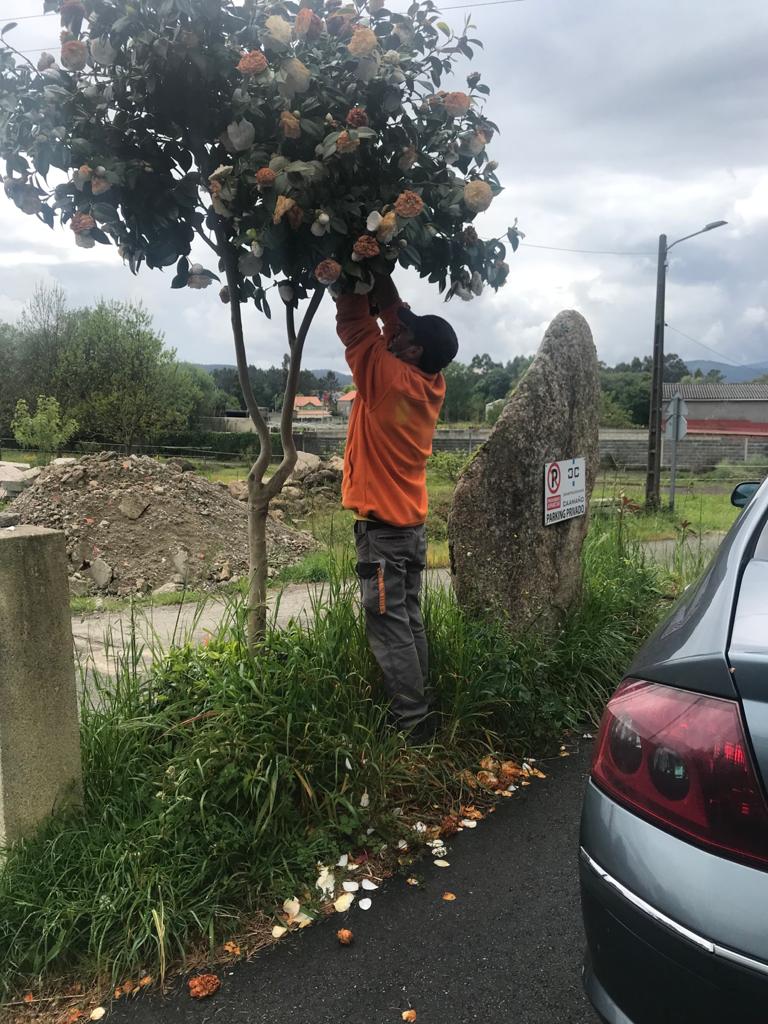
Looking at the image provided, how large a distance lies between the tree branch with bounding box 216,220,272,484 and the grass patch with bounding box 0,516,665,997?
0.70m

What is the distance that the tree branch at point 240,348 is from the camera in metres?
3.00

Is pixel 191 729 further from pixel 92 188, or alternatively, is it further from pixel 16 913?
pixel 92 188

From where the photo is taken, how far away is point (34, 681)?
2461 mm

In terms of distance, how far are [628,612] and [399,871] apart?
9.16ft

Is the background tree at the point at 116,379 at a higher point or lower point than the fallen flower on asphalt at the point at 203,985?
higher

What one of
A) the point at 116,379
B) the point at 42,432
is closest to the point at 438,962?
the point at 42,432

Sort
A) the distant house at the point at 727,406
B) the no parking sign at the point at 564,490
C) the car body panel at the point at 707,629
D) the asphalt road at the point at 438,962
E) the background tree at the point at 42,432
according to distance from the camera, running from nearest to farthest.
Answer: the car body panel at the point at 707,629 → the asphalt road at the point at 438,962 → the no parking sign at the point at 564,490 → the background tree at the point at 42,432 → the distant house at the point at 727,406

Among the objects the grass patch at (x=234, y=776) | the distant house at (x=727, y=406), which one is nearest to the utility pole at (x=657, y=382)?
the grass patch at (x=234, y=776)

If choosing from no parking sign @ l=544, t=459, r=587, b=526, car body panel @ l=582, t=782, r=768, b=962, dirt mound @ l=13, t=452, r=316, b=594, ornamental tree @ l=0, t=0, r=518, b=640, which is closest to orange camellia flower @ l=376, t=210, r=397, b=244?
ornamental tree @ l=0, t=0, r=518, b=640

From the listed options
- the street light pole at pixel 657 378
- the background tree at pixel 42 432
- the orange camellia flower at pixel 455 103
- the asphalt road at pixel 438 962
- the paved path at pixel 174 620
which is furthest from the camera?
the background tree at pixel 42 432

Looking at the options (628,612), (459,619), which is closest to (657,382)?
(628,612)

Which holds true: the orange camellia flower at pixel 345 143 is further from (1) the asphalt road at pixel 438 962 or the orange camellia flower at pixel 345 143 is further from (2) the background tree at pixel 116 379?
(2) the background tree at pixel 116 379

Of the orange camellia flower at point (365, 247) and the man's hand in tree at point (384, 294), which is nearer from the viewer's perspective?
the orange camellia flower at point (365, 247)

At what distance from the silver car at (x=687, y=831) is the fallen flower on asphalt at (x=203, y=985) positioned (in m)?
1.16
